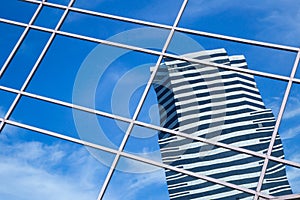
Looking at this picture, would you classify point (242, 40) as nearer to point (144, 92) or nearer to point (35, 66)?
point (144, 92)

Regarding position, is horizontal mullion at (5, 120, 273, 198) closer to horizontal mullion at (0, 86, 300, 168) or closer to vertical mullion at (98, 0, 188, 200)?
vertical mullion at (98, 0, 188, 200)

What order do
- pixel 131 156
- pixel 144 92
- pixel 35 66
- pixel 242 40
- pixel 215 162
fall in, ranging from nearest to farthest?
pixel 131 156, pixel 144 92, pixel 242 40, pixel 35 66, pixel 215 162

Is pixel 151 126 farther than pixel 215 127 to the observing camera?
No

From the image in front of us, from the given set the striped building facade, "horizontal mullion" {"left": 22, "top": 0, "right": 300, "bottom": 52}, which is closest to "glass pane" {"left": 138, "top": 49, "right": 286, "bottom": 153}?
the striped building facade

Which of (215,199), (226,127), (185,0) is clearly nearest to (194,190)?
(215,199)

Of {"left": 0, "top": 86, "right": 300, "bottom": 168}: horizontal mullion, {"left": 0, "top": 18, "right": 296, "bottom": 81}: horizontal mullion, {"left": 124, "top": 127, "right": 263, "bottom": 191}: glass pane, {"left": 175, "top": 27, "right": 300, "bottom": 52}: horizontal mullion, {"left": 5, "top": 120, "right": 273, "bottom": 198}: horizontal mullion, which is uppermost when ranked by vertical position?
{"left": 124, "top": 127, "right": 263, "bottom": 191}: glass pane

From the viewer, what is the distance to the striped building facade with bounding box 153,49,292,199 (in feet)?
172

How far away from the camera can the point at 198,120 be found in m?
56.5

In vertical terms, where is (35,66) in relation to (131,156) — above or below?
above

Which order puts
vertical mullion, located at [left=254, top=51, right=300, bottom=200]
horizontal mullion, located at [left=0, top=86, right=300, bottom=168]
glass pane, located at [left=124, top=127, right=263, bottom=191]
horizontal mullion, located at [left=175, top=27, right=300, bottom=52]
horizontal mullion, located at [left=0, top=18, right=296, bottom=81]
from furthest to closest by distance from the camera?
glass pane, located at [left=124, top=127, right=263, bottom=191], horizontal mullion, located at [left=175, top=27, right=300, bottom=52], horizontal mullion, located at [left=0, top=18, right=296, bottom=81], horizontal mullion, located at [left=0, top=86, right=300, bottom=168], vertical mullion, located at [left=254, top=51, right=300, bottom=200]

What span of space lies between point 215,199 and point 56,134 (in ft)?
167

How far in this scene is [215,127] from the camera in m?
57.8

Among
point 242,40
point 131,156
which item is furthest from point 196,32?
point 131,156

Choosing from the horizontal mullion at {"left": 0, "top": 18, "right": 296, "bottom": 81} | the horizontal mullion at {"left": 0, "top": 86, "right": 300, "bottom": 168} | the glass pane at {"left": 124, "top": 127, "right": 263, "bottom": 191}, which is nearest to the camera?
the horizontal mullion at {"left": 0, "top": 86, "right": 300, "bottom": 168}
